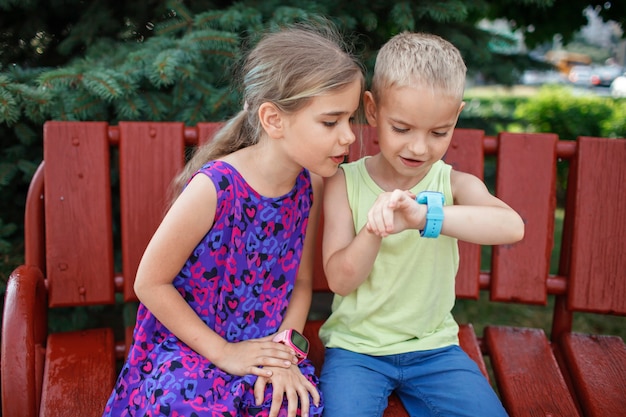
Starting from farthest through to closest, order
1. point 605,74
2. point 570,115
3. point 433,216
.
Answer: point 605,74, point 570,115, point 433,216

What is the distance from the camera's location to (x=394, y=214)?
173 centimetres

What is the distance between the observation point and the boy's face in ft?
5.74

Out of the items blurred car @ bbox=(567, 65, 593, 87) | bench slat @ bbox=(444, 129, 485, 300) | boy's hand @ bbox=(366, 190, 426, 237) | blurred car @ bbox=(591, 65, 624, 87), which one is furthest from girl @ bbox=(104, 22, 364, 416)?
blurred car @ bbox=(567, 65, 593, 87)

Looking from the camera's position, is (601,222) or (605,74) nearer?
(601,222)

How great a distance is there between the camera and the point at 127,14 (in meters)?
3.21

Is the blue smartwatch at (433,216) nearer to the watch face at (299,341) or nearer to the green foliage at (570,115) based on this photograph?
the watch face at (299,341)

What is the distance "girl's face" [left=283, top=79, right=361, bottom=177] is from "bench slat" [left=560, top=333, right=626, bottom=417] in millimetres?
1059

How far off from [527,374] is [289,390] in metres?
0.83

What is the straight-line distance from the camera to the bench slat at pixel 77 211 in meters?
2.17

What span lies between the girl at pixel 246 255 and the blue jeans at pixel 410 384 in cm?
8

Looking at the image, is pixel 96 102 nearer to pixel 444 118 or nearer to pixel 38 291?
pixel 38 291

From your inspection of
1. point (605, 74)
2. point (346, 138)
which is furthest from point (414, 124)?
point (605, 74)

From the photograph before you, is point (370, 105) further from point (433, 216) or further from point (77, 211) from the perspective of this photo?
point (77, 211)

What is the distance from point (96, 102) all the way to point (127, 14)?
863mm
